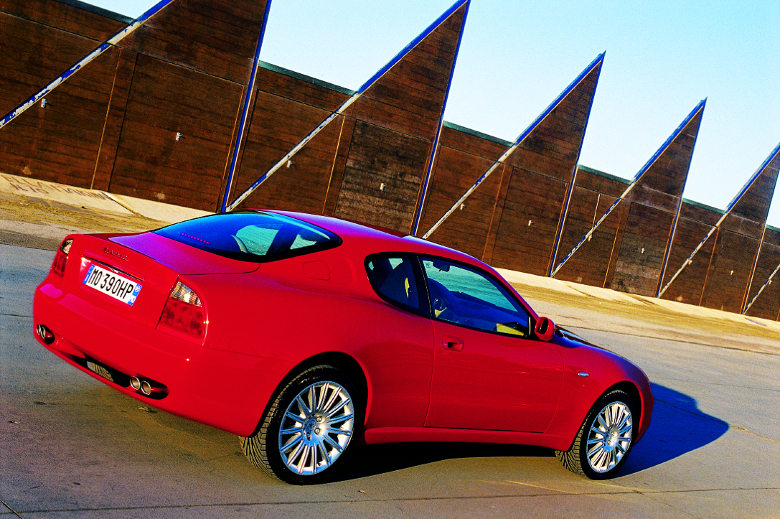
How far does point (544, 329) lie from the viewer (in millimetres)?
5477

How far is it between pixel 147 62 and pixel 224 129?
3.68m

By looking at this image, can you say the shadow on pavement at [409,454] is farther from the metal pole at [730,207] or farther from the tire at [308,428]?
the metal pole at [730,207]

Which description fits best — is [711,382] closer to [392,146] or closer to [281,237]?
[281,237]

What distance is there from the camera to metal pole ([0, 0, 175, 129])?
2500 cm

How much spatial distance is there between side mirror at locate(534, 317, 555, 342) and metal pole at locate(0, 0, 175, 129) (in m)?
24.1

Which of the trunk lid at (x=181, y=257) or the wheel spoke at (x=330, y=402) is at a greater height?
the trunk lid at (x=181, y=257)

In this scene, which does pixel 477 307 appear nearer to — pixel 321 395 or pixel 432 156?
pixel 321 395

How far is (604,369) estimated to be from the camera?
5.90 metres

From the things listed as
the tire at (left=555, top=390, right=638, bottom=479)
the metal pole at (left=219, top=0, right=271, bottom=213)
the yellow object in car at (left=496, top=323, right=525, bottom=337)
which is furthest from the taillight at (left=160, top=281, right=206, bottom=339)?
the metal pole at (left=219, top=0, right=271, bottom=213)

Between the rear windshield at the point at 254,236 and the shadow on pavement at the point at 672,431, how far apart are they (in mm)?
3442

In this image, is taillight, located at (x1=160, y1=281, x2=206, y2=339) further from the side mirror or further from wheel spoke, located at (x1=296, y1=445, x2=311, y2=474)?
the side mirror

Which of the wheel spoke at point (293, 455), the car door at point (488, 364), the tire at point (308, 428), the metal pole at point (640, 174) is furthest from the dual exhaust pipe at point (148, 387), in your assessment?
the metal pole at point (640, 174)

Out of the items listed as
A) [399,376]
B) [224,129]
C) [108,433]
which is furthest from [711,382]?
[224,129]

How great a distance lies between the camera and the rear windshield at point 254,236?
14.9 feet
